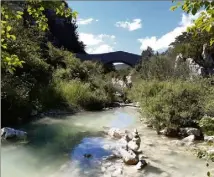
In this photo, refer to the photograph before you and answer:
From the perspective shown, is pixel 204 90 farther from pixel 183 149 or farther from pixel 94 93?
pixel 94 93

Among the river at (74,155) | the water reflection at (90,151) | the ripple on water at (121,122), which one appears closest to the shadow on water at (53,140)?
the river at (74,155)

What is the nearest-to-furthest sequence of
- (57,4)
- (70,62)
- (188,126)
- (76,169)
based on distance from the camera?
(57,4) < (76,169) < (188,126) < (70,62)

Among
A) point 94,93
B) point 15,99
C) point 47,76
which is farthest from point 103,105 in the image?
point 15,99

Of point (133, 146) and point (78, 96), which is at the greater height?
point (78, 96)

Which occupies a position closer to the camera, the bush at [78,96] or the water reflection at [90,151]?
the water reflection at [90,151]

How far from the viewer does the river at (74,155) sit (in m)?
6.22

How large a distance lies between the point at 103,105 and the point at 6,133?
10.0 metres

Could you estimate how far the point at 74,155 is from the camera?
7.43 m

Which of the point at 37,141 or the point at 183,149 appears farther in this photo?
the point at 37,141

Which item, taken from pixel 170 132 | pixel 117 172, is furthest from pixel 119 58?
pixel 117 172

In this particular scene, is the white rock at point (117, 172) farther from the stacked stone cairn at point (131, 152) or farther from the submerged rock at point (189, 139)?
the submerged rock at point (189, 139)

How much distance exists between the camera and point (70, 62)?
890 inches

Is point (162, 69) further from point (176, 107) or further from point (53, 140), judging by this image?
point (53, 140)

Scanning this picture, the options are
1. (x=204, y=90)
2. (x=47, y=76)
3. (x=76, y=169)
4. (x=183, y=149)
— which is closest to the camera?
(x=76, y=169)
